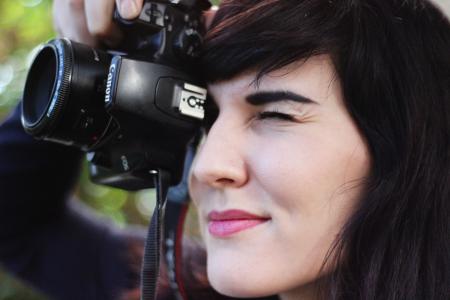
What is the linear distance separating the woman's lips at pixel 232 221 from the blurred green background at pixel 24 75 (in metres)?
→ 0.70

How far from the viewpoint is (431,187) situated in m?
0.88

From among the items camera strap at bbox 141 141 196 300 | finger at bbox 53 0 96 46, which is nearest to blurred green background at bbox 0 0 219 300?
camera strap at bbox 141 141 196 300

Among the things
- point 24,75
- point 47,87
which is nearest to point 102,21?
point 47,87

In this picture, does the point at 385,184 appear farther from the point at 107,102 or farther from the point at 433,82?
the point at 107,102

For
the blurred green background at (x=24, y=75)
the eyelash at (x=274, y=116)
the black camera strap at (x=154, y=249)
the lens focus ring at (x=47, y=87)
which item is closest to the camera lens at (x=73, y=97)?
the lens focus ring at (x=47, y=87)

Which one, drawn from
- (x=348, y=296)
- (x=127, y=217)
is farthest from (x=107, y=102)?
(x=127, y=217)

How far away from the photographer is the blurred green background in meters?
1.80

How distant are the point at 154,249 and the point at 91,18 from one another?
1.20 ft

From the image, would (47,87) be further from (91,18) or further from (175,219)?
(175,219)

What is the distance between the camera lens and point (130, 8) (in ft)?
2.92

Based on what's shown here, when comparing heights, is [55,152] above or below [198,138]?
below

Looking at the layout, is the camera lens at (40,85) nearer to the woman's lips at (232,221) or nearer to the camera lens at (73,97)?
the camera lens at (73,97)

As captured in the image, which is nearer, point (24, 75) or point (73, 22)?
point (73, 22)

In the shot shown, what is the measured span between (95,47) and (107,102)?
172 millimetres
